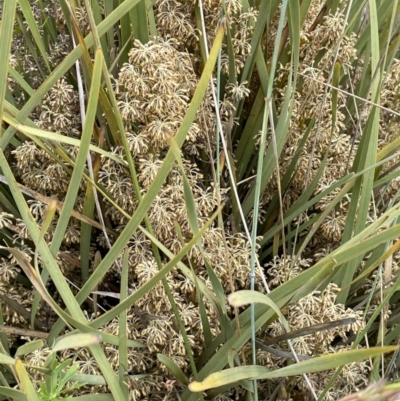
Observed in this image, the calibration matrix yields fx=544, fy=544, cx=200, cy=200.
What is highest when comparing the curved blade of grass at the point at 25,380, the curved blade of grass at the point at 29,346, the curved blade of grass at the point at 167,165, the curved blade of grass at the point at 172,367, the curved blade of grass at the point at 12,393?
the curved blade of grass at the point at 167,165

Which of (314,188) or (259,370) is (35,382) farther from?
(314,188)

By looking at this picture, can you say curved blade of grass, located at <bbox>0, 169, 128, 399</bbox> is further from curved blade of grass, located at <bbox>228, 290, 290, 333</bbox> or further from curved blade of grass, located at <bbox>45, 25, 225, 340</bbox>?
curved blade of grass, located at <bbox>228, 290, 290, 333</bbox>

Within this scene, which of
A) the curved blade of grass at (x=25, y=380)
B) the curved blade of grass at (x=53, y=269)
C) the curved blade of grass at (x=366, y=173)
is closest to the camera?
the curved blade of grass at (x=25, y=380)

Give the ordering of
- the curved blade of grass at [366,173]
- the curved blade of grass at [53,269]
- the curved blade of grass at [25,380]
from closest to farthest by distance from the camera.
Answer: the curved blade of grass at [25,380] → the curved blade of grass at [53,269] → the curved blade of grass at [366,173]

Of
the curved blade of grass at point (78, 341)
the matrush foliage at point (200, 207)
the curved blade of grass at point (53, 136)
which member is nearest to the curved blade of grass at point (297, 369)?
the matrush foliage at point (200, 207)

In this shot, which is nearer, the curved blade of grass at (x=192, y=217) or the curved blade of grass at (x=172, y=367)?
the curved blade of grass at (x=192, y=217)

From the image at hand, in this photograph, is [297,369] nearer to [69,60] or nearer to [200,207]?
[200,207]

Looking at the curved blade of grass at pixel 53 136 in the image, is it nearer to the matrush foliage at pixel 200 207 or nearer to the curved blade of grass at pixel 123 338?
the matrush foliage at pixel 200 207

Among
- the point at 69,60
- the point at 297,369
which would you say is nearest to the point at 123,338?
the point at 297,369
